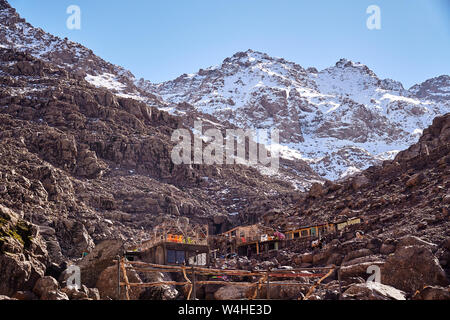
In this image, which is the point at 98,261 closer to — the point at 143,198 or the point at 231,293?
the point at 231,293

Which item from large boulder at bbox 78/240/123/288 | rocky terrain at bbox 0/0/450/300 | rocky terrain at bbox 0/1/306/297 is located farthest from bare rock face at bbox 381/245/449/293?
rocky terrain at bbox 0/1/306/297

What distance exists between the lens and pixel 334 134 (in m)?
169

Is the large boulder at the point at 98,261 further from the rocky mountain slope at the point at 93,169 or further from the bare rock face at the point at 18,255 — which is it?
the rocky mountain slope at the point at 93,169

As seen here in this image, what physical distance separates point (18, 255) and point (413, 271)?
560 inches

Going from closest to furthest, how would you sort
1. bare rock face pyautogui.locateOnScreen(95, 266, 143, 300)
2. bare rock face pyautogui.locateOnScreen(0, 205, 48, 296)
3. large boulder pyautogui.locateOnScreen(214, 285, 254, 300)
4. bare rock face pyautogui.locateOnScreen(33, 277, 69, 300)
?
bare rock face pyautogui.locateOnScreen(33, 277, 69, 300), bare rock face pyautogui.locateOnScreen(0, 205, 48, 296), bare rock face pyautogui.locateOnScreen(95, 266, 143, 300), large boulder pyautogui.locateOnScreen(214, 285, 254, 300)

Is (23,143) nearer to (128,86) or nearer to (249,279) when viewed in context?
(249,279)

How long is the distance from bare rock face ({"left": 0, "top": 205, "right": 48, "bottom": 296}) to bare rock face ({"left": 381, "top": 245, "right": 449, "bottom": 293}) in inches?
502

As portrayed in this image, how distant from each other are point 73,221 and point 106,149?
24.9m

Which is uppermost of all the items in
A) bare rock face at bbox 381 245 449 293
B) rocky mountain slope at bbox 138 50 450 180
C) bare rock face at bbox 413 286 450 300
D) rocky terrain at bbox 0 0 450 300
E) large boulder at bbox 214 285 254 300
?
rocky mountain slope at bbox 138 50 450 180

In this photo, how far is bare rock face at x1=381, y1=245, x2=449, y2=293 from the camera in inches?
770

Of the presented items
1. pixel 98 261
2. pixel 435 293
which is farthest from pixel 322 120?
pixel 435 293

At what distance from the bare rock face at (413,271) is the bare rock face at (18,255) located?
12.8 meters

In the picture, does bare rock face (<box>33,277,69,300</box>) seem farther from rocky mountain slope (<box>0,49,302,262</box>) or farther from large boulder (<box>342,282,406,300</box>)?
rocky mountain slope (<box>0,49,302,262</box>)

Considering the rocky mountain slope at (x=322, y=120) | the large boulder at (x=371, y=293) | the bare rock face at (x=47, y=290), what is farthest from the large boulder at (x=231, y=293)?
the rocky mountain slope at (x=322, y=120)
